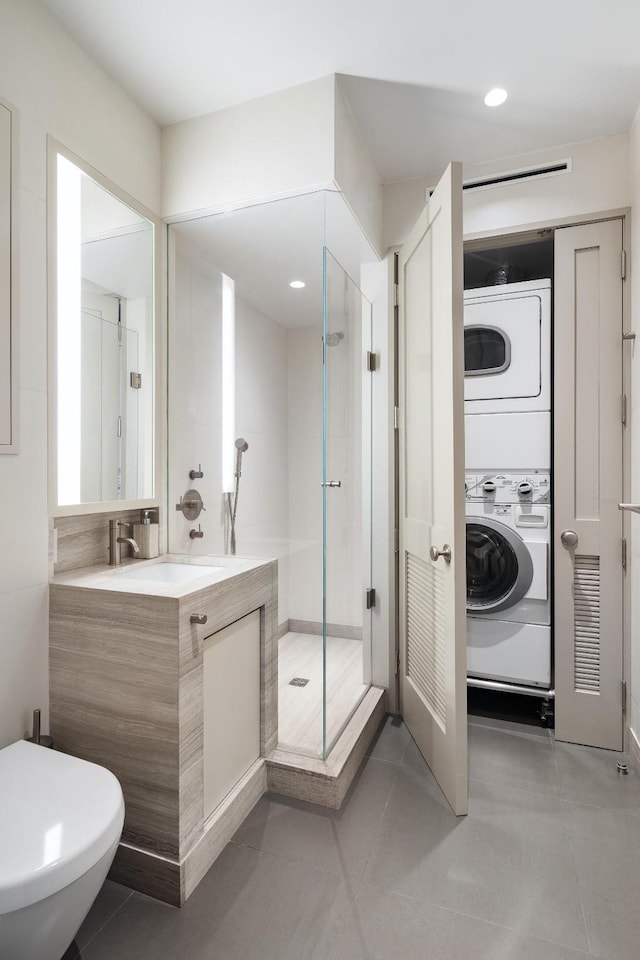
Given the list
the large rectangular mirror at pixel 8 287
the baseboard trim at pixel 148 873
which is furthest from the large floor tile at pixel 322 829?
the large rectangular mirror at pixel 8 287

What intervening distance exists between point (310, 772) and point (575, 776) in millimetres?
1067

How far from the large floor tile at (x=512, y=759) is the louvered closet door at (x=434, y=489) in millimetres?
244

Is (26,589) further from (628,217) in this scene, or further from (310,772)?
(628,217)

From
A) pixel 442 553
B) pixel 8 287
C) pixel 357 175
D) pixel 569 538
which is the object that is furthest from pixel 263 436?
pixel 569 538

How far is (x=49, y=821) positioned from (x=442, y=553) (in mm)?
1304

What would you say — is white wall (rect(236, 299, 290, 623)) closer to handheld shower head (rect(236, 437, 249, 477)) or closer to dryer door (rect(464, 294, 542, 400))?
handheld shower head (rect(236, 437, 249, 477))

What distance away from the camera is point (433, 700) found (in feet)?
6.35

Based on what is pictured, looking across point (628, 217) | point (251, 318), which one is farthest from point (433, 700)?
point (628, 217)

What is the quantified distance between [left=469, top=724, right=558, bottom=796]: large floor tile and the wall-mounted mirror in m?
1.74

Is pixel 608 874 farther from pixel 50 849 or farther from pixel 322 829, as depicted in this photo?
pixel 50 849

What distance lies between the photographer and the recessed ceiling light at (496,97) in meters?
1.83

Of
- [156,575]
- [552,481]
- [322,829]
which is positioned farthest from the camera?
[552,481]

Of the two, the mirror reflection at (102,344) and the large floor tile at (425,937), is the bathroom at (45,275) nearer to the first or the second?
the mirror reflection at (102,344)

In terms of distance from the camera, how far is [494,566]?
239cm
